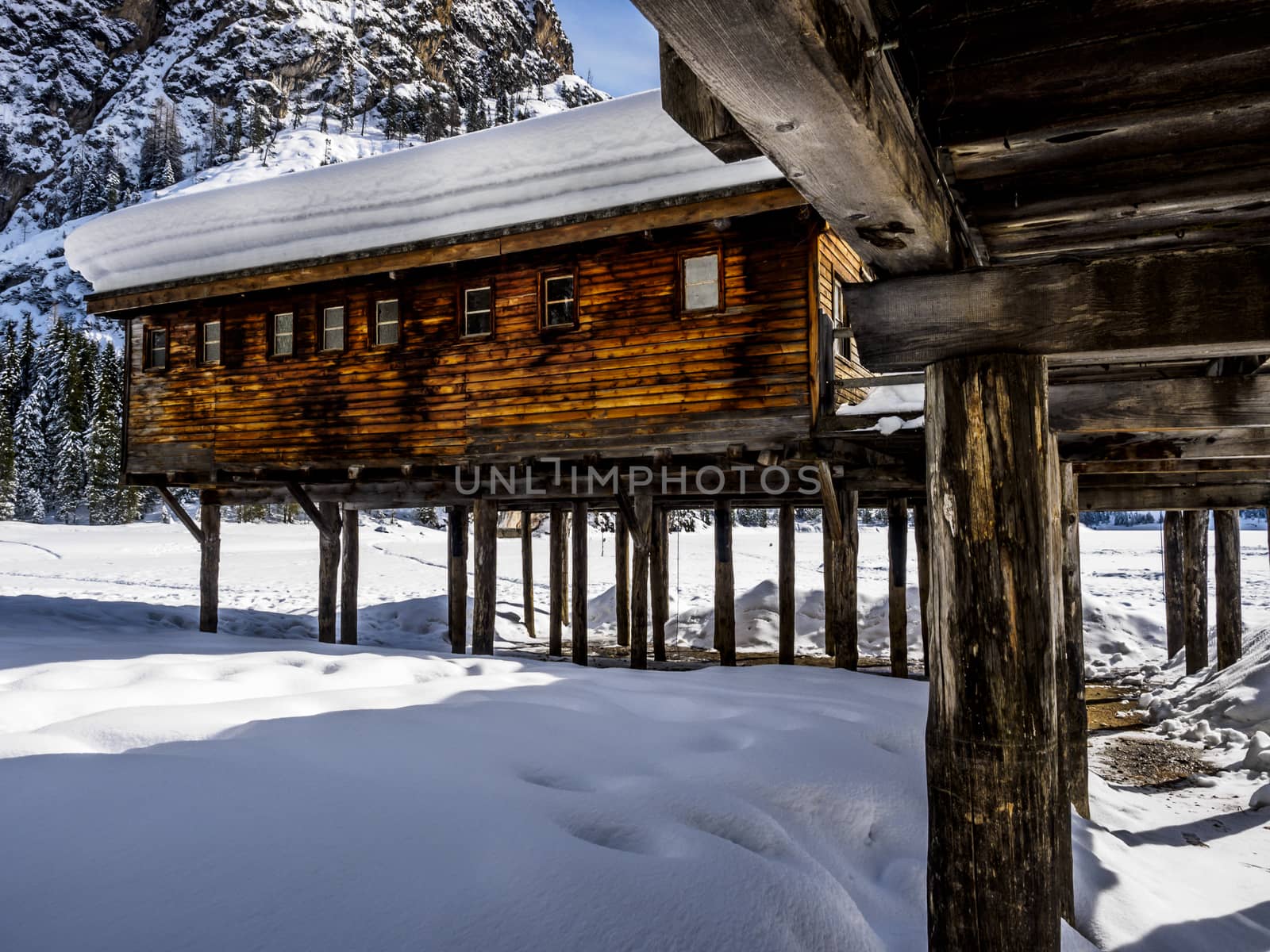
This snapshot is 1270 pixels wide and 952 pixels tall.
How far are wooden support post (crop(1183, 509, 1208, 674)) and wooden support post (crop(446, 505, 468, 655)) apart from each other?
11.6 metres

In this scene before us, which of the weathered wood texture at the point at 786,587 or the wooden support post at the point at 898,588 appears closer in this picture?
the wooden support post at the point at 898,588

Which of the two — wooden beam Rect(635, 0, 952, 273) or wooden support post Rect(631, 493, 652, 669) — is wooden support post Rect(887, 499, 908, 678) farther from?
wooden beam Rect(635, 0, 952, 273)

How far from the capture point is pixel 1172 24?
2.16 m

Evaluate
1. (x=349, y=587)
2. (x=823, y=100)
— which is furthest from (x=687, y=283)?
(x=823, y=100)

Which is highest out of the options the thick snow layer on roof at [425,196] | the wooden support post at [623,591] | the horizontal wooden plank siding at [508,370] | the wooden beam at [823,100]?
the thick snow layer on roof at [425,196]

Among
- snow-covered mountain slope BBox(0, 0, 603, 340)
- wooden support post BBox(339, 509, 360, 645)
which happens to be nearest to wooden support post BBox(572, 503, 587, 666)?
wooden support post BBox(339, 509, 360, 645)

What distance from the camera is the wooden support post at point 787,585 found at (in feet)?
42.5

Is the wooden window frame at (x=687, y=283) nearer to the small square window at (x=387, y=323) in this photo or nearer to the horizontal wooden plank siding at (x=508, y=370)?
the horizontal wooden plank siding at (x=508, y=370)

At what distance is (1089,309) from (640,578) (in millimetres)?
9790

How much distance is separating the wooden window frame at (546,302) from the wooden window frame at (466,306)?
0.73 m

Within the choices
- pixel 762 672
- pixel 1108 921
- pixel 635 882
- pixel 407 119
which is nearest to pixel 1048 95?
pixel 635 882

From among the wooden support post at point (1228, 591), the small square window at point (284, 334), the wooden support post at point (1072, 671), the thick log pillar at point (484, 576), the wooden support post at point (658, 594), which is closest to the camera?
the wooden support post at point (1072, 671)

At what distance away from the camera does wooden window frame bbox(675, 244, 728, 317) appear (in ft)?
33.4

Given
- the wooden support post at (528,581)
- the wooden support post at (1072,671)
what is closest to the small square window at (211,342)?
the wooden support post at (528,581)
